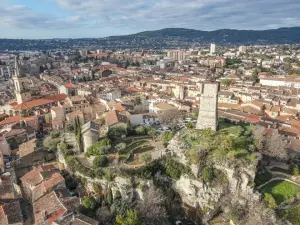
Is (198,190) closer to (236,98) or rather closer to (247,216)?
(247,216)

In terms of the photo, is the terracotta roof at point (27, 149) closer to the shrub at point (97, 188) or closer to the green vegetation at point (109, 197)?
the shrub at point (97, 188)

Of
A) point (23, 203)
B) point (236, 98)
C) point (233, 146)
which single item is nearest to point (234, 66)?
point (236, 98)

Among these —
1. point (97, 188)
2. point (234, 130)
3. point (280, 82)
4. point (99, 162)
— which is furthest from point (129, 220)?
point (280, 82)

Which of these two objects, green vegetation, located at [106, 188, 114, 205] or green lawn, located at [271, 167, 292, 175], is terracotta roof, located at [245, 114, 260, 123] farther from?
green vegetation, located at [106, 188, 114, 205]

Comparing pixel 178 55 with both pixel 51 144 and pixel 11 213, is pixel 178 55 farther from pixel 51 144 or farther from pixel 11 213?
pixel 11 213

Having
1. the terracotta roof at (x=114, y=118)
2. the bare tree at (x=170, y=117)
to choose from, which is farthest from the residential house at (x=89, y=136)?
the bare tree at (x=170, y=117)

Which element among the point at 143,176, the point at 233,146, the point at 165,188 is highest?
the point at 233,146

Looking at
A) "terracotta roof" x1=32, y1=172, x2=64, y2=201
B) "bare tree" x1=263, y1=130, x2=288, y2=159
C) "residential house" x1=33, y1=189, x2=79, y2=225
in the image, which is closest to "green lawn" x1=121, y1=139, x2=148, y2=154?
"terracotta roof" x1=32, y1=172, x2=64, y2=201
